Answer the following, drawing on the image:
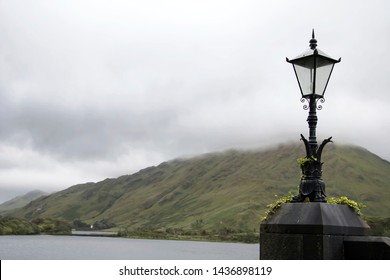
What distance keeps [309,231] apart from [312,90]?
3.78 m

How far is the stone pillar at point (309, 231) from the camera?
35.8 ft

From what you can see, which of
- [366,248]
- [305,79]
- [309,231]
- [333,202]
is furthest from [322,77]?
[366,248]

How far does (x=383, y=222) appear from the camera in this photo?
525ft

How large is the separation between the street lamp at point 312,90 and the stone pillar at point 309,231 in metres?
0.71

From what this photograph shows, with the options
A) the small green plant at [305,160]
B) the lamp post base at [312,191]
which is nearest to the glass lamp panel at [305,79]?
the small green plant at [305,160]

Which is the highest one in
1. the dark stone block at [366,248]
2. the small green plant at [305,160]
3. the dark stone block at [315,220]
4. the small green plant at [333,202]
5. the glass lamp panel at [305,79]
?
the glass lamp panel at [305,79]

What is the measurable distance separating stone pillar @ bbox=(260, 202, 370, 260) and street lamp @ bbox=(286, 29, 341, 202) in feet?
2.34

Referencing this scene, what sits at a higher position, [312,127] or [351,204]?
[312,127]

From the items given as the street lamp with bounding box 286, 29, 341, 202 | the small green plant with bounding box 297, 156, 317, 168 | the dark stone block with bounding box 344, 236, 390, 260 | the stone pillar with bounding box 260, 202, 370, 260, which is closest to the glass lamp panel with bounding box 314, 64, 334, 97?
the street lamp with bounding box 286, 29, 341, 202

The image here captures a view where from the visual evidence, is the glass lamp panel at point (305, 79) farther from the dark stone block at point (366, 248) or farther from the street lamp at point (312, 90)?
the dark stone block at point (366, 248)
